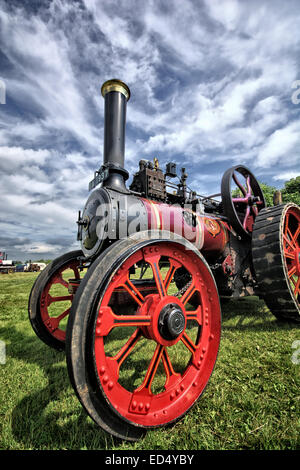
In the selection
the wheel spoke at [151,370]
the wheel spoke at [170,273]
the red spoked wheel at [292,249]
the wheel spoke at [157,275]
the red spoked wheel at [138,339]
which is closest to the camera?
the red spoked wheel at [138,339]

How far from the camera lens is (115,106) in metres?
3.17

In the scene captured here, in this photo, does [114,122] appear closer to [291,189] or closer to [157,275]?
[157,275]

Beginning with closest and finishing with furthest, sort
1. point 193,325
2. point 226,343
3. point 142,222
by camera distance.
→ point 142,222, point 226,343, point 193,325

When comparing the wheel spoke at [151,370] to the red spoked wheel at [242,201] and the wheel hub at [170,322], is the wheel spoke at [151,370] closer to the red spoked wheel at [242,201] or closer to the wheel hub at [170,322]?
the wheel hub at [170,322]

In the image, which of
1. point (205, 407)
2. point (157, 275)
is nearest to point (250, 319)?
point (205, 407)

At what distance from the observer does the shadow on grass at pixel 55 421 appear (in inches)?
56.9

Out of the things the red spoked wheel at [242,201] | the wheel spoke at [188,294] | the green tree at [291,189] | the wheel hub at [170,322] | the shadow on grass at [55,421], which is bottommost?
the shadow on grass at [55,421]

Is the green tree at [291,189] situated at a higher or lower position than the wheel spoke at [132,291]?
higher

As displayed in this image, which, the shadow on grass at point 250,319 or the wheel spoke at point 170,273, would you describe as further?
the shadow on grass at point 250,319

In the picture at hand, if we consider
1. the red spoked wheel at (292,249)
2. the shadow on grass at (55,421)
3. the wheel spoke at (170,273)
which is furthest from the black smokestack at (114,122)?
the red spoked wheel at (292,249)
